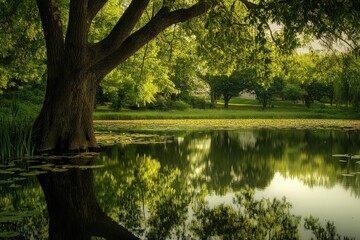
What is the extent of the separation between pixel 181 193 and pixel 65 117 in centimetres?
634

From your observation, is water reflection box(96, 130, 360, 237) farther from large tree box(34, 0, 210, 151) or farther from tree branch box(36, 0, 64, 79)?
tree branch box(36, 0, 64, 79)

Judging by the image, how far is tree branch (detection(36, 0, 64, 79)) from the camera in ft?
42.4

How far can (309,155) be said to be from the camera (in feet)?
44.3

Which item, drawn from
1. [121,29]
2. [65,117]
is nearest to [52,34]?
[121,29]

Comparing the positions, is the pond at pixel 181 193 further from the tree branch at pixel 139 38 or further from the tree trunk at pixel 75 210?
the tree branch at pixel 139 38

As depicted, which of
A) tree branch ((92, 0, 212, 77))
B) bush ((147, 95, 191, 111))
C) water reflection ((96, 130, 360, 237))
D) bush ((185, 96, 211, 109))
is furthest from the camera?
bush ((185, 96, 211, 109))

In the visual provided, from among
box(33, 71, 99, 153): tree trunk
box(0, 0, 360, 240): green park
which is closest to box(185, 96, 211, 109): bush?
box(0, 0, 360, 240): green park

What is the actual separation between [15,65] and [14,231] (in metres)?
15.0

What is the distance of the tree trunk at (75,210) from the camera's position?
509 cm

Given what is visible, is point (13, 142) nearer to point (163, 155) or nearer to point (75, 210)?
point (163, 155)

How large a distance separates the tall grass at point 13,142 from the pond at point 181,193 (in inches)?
33.4

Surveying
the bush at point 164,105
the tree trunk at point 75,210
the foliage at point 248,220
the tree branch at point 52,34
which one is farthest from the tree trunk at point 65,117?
the bush at point 164,105

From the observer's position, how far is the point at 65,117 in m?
12.6

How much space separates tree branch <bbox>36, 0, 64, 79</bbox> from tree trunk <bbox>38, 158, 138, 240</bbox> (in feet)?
17.1
